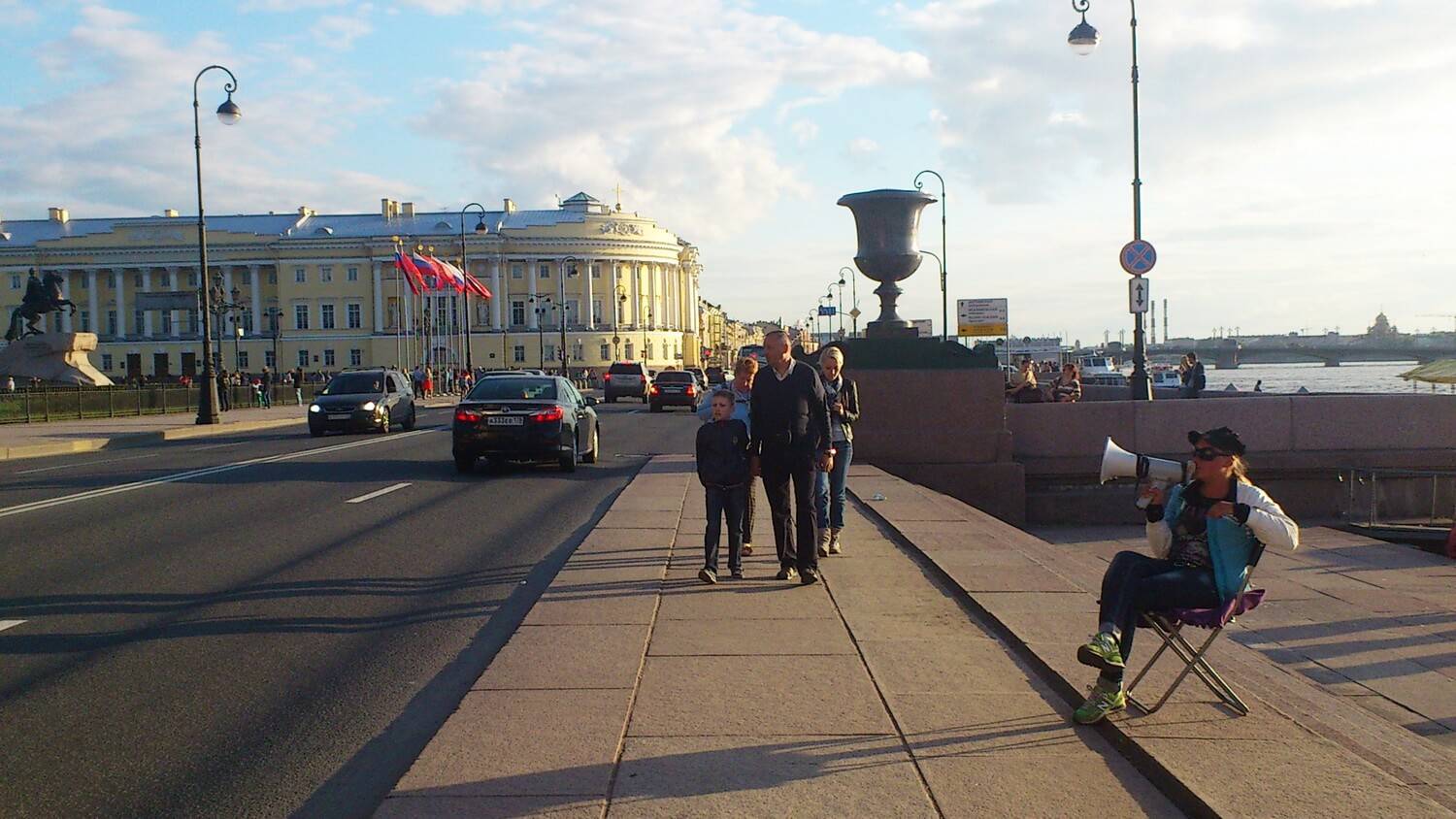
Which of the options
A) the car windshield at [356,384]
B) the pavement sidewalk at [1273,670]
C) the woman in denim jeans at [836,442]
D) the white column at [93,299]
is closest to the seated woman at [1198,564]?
the pavement sidewalk at [1273,670]

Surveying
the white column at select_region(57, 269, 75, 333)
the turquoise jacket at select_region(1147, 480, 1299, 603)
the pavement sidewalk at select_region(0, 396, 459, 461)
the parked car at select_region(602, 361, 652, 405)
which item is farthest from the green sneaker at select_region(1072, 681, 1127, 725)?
the white column at select_region(57, 269, 75, 333)

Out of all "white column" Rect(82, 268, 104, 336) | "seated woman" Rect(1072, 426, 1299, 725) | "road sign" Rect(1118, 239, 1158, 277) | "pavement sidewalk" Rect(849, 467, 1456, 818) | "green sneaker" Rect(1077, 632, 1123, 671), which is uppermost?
"white column" Rect(82, 268, 104, 336)

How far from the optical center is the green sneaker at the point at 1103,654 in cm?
569

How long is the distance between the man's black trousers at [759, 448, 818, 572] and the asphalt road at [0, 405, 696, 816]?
198 cm

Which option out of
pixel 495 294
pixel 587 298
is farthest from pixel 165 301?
pixel 587 298

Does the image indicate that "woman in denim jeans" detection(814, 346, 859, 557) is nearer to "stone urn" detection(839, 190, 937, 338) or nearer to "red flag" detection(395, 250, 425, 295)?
"stone urn" detection(839, 190, 937, 338)

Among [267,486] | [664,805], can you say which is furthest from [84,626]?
[267,486]

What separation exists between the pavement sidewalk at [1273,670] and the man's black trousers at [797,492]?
46.2 inches

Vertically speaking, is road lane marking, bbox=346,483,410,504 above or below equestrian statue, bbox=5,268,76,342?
below

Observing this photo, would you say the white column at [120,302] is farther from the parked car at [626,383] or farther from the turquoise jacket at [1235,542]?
the turquoise jacket at [1235,542]

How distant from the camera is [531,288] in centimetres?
12912

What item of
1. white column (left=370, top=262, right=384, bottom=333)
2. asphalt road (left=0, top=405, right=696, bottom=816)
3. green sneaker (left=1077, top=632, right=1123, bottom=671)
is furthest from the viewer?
white column (left=370, top=262, right=384, bottom=333)

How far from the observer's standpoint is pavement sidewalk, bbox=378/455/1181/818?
4922mm

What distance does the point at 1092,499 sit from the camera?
2009 centimetres
